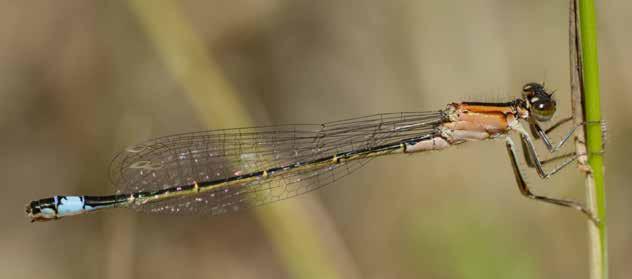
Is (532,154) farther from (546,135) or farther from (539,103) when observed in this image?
(539,103)

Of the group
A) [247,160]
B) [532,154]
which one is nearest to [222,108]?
[247,160]

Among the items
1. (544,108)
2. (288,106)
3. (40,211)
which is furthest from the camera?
(288,106)

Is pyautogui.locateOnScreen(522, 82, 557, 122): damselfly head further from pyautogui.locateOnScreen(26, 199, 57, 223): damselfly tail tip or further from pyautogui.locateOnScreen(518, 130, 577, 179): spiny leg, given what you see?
pyautogui.locateOnScreen(26, 199, 57, 223): damselfly tail tip

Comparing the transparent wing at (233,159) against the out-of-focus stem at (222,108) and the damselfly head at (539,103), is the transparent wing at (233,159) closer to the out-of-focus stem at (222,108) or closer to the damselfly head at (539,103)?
the out-of-focus stem at (222,108)

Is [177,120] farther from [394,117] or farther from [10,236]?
[394,117]

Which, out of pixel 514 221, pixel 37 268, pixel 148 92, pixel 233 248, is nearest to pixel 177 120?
pixel 148 92

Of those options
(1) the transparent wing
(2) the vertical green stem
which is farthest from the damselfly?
(2) the vertical green stem

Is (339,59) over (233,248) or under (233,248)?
over
